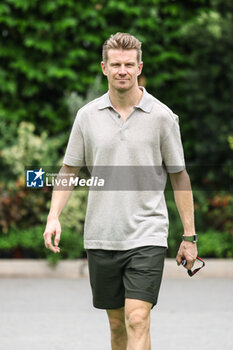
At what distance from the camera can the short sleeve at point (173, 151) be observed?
13.9ft

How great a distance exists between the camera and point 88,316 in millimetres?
7285

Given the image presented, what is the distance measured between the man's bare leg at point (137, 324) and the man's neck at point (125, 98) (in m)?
1.03

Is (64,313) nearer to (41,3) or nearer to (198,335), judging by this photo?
(198,335)

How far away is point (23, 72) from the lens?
1249cm

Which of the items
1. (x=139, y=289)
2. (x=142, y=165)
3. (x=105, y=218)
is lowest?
(x=139, y=289)

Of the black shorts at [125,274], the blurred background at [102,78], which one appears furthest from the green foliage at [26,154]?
the black shorts at [125,274]

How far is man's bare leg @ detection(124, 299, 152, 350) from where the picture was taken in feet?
13.3

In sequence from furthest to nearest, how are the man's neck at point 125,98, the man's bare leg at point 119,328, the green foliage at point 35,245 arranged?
the green foliage at point 35,245, the man's bare leg at point 119,328, the man's neck at point 125,98

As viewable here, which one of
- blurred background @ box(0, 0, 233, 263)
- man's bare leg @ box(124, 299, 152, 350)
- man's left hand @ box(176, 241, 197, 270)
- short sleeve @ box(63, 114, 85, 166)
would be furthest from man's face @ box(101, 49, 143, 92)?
blurred background @ box(0, 0, 233, 263)

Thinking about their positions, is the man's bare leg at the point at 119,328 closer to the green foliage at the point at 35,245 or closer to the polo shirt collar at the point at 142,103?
the polo shirt collar at the point at 142,103

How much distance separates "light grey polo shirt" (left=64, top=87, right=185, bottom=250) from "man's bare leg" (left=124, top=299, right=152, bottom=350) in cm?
30

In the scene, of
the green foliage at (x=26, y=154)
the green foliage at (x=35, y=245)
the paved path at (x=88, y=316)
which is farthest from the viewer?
the green foliage at (x=26, y=154)

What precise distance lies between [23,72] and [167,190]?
3116 millimetres

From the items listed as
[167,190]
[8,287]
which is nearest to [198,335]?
[8,287]
